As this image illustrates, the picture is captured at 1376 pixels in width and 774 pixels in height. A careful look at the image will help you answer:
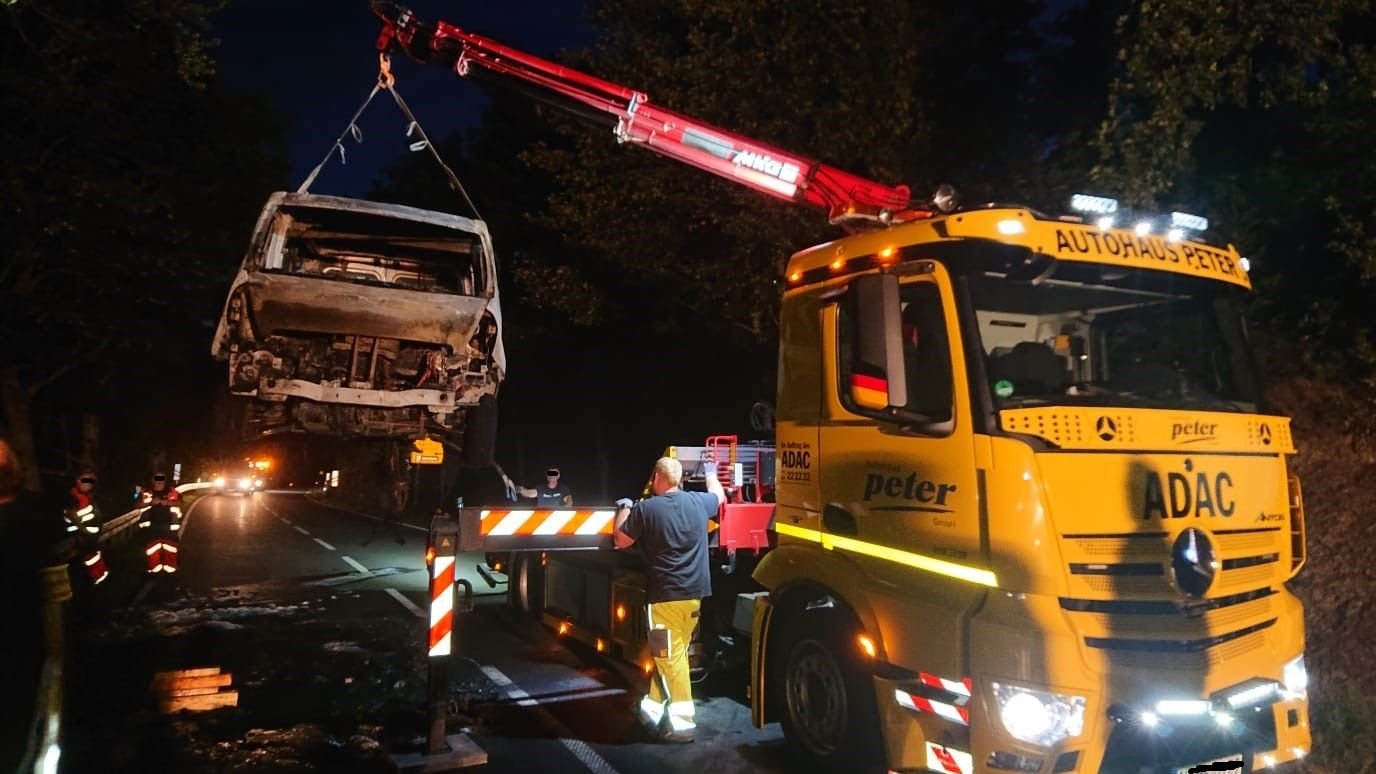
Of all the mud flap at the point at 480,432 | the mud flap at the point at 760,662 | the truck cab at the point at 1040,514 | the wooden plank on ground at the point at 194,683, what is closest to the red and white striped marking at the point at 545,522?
the mud flap at the point at 760,662

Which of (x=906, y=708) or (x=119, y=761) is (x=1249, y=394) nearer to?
(x=906, y=708)

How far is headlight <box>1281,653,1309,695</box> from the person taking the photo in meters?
4.34

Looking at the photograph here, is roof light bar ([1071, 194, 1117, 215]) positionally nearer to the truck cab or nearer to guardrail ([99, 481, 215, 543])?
the truck cab

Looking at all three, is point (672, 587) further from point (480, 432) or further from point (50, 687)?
point (480, 432)

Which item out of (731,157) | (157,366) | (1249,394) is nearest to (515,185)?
(157,366)

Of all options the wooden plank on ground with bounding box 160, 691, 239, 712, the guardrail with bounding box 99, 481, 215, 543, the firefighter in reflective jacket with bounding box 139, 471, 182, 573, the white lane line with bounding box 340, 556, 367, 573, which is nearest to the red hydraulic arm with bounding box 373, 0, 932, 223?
the wooden plank on ground with bounding box 160, 691, 239, 712

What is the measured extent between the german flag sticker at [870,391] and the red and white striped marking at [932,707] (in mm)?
1271

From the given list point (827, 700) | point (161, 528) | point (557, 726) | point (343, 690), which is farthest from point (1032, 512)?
point (161, 528)

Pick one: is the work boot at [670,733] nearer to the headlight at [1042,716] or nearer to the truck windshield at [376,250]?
the headlight at [1042,716]

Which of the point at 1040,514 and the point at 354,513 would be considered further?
the point at 354,513

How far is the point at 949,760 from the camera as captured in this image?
4.04 metres

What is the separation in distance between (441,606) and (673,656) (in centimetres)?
140

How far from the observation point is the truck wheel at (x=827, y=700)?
4.54 m

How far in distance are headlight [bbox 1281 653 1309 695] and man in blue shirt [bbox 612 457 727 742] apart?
2.98 metres
